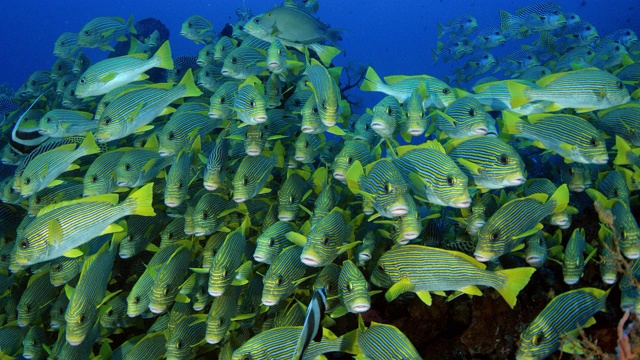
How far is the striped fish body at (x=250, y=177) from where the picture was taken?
371 centimetres

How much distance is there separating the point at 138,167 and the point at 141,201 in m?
0.66

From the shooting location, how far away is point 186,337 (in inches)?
144

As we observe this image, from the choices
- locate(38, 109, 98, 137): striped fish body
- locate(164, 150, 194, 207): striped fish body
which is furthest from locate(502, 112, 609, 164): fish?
locate(38, 109, 98, 137): striped fish body

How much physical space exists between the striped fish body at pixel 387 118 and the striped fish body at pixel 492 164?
719 mm

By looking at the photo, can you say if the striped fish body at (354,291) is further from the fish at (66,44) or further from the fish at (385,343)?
the fish at (66,44)

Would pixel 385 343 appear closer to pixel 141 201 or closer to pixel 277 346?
pixel 277 346

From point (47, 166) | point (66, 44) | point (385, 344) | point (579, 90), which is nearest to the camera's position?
point (385, 344)

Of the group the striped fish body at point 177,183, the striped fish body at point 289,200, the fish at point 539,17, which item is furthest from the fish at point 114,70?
the fish at point 539,17

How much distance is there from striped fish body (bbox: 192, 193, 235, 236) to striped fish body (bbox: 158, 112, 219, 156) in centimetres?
64

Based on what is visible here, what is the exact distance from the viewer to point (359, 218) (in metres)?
3.68

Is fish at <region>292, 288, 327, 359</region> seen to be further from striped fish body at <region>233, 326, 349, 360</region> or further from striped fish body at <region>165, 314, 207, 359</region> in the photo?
striped fish body at <region>165, 314, 207, 359</region>

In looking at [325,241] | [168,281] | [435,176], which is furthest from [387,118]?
[168,281]

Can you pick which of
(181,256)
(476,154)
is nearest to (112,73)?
(181,256)

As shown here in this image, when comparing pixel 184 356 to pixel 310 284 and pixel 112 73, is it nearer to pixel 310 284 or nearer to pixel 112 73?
pixel 310 284
